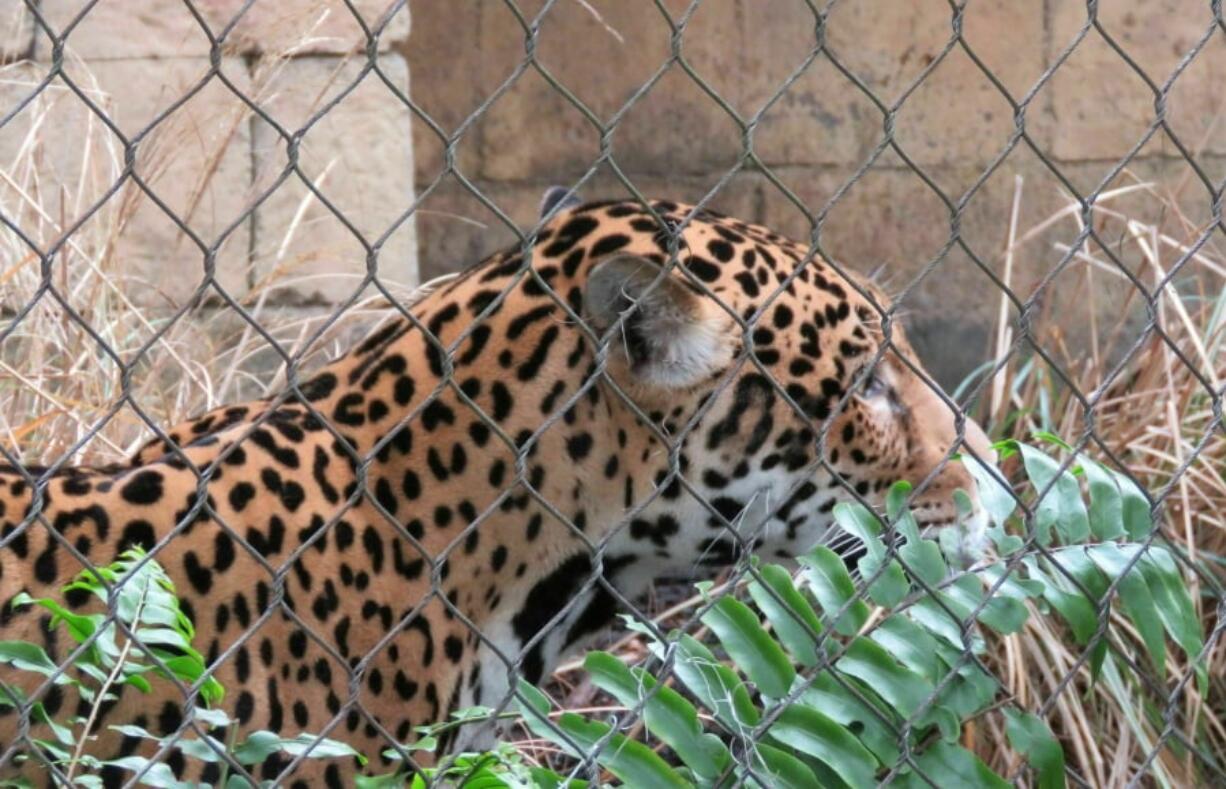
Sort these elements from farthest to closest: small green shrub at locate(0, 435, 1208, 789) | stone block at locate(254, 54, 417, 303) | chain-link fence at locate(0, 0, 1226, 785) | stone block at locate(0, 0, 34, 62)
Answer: stone block at locate(254, 54, 417, 303) → stone block at locate(0, 0, 34, 62) → small green shrub at locate(0, 435, 1208, 789) → chain-link fence at locate(0, 0, 1226, 785)

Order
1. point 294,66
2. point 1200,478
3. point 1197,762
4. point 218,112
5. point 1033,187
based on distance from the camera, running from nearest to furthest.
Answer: point 1197,762, point 1200,478, point 218,112, point 294,66, point 1033,187

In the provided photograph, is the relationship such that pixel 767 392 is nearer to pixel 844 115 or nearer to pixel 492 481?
pixel 492 481

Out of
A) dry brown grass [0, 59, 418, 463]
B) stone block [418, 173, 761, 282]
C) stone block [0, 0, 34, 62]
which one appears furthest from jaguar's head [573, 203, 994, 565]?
stone block [418, 173, 761, 282]

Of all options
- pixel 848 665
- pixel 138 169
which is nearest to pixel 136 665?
pixel 848 665

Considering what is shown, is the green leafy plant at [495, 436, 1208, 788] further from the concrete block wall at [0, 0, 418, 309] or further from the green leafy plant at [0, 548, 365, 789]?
the concrete block wall at [0, 0, 418, 309]

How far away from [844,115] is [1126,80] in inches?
43.8

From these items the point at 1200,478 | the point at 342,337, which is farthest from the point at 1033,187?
the point at 342,337

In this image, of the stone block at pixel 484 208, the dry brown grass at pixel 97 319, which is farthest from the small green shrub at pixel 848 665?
the stone block at pixel 484 208

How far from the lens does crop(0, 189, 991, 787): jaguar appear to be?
2707 millimetres

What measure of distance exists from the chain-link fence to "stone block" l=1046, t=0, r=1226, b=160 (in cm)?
212

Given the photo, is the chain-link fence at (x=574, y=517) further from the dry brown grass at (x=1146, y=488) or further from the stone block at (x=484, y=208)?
the stone block at (x=484, y=208)

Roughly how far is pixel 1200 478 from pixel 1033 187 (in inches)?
109

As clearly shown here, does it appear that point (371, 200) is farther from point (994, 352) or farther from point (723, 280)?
point (723, 280)

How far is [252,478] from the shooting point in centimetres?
287
